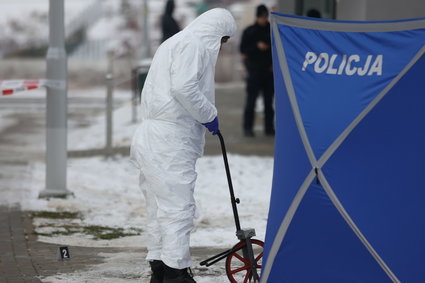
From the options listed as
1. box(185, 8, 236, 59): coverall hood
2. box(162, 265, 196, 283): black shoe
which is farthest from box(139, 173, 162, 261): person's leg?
box(185, 8, 236, 59): coverall hood

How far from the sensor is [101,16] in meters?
36.1

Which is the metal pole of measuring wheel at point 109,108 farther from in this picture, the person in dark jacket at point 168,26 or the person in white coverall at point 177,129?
the person in white coverall at point 177,129

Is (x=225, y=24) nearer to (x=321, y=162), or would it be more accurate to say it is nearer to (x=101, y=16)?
(x=321, y=162)

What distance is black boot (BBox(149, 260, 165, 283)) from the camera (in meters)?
6.62

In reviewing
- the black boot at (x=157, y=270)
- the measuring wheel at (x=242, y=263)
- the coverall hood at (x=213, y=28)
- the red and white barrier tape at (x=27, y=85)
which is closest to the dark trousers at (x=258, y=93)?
the red and white barrier tape at (x=27, y=85)

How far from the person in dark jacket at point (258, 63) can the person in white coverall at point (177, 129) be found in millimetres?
7883

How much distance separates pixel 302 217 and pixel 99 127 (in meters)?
12.1

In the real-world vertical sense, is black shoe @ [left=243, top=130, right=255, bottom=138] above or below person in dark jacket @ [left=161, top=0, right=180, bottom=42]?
below

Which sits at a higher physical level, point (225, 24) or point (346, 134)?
point (225, 24)

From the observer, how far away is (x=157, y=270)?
21.8 ft

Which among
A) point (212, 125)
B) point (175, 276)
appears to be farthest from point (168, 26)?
point (175, 276)

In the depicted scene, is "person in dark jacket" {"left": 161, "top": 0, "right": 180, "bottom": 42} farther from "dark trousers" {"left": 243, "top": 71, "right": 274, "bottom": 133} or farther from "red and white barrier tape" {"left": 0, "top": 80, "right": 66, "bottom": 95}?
"red and white barrier tape" {"left": 0, "top": 80, "right": 66, "bottom": 95}

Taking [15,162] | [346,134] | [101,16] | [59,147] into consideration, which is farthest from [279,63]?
[101,16]

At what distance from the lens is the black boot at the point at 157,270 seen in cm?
662
